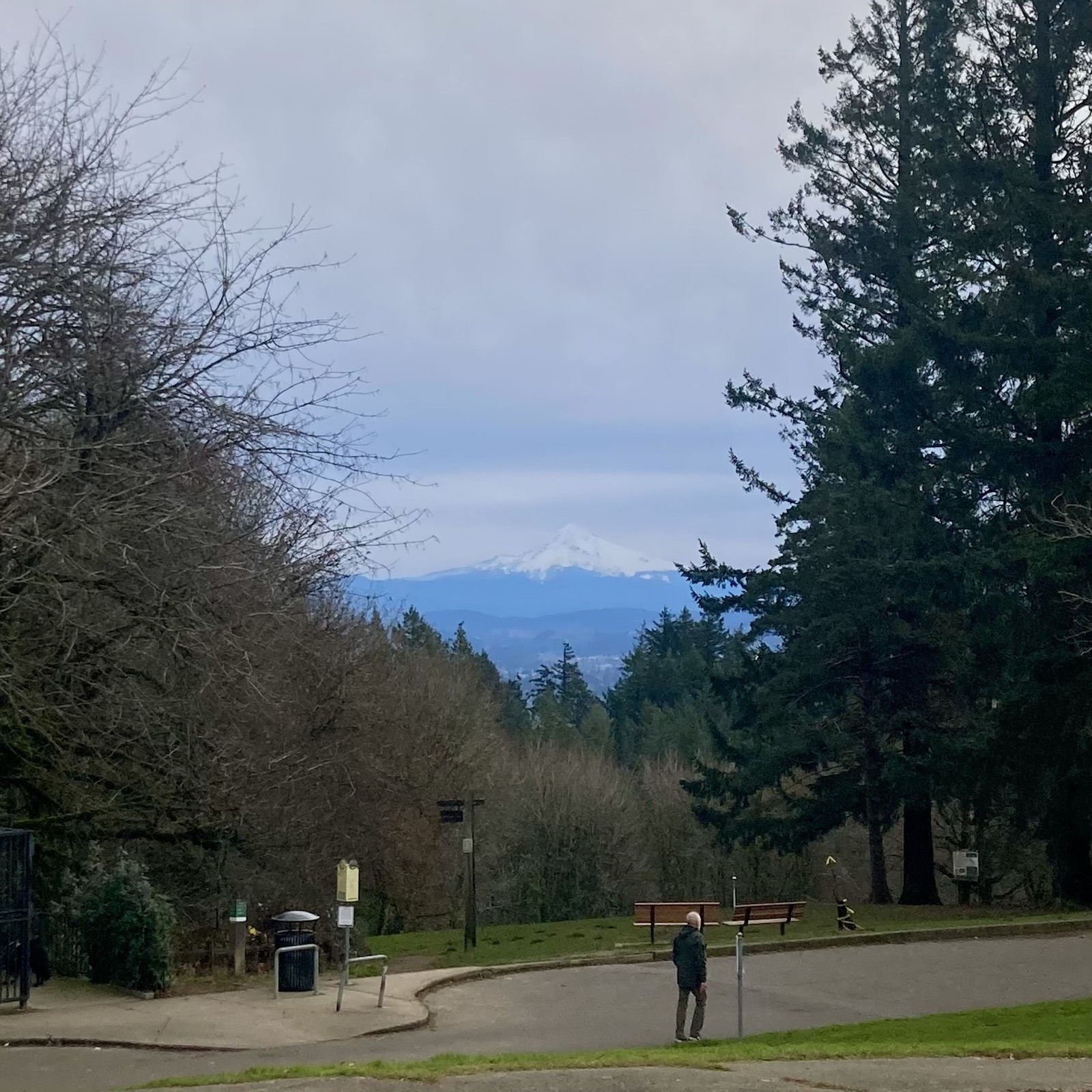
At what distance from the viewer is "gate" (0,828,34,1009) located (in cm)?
1452

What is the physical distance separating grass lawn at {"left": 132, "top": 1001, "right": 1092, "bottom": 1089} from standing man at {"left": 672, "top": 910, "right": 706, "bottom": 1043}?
0.33 meters

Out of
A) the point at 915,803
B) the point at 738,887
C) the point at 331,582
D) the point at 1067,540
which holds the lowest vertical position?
the point at 738,887

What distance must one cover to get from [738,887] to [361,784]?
2323cm

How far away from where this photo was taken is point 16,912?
14.7 meters

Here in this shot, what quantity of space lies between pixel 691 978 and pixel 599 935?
13.6 metres

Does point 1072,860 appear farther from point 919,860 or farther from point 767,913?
point 767,913

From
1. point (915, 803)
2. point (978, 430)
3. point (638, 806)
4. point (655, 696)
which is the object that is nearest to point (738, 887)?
point (638, 806)

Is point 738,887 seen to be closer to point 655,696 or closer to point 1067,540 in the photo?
point 1067,540

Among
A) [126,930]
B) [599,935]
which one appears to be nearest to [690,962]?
[126,930]

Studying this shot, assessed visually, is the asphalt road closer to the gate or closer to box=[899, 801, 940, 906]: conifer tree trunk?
the gate

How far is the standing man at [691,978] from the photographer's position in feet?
47.9

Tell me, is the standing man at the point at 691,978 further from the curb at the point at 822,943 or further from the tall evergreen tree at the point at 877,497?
the tall evergreen tree at the point at 877,497

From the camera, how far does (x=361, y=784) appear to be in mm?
31594

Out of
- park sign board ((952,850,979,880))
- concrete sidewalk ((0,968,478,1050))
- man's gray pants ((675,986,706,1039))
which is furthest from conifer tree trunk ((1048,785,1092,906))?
concrete sidewalk ((0,968,478,1050))
